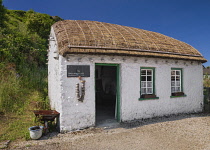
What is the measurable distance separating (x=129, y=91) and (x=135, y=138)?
2153mm

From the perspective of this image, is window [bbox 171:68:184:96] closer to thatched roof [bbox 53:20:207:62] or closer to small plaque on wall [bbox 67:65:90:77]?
thatched roof [bbox 53:20:207:62]

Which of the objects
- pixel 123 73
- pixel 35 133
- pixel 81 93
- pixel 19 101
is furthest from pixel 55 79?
pixel 123 73

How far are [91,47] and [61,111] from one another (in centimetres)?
278

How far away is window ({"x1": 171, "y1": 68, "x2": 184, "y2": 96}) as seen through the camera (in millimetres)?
7991

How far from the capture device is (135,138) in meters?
5.09

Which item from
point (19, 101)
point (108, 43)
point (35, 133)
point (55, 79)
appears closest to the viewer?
point (35, 133)

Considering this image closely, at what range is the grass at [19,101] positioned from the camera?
5.41 metres

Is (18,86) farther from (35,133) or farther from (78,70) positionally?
(78,70)

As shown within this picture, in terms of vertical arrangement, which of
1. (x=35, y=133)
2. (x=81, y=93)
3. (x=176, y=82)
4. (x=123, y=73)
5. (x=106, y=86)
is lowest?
(x=35, y=133)

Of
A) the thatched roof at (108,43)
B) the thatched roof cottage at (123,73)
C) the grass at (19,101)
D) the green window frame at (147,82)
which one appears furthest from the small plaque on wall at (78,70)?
the green window frame at (147,82)

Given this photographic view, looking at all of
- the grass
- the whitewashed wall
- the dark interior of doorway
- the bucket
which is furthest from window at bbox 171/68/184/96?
the grass

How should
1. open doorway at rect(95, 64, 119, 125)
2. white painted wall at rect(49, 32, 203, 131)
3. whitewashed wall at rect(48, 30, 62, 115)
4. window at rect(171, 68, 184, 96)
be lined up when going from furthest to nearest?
open doorway at rect(95, 64, 119, 125), window at rect(171, 68, 184, 96), whitewashed wall at rect(48, 30, 62, 115), white painted wall at rect(49, 32, 203, 131)

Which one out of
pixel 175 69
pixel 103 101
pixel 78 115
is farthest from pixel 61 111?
pixel 175 69

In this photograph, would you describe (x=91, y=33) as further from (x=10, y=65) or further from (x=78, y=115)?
(x=10, y=65)
